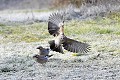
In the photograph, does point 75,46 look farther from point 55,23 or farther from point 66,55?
point 66,55

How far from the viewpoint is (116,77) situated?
11719mm

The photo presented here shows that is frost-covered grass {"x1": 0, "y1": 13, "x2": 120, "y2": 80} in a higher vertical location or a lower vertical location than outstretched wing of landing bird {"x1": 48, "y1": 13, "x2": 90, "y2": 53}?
lower

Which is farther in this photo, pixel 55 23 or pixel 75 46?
pixel 55 23

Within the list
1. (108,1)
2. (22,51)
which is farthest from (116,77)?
(108,1)

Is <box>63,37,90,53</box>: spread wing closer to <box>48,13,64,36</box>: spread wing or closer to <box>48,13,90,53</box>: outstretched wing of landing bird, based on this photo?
<box>48,13,90,53</box>: outstretched wing of landing bird

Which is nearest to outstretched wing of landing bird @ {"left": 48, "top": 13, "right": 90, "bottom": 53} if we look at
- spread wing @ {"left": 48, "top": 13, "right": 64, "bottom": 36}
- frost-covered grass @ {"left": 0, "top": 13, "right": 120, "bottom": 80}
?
spread wing @ {"left": 48, "top": 13, "right": 64, "bottom": 36}

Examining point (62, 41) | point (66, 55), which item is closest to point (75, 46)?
point (62, 41)

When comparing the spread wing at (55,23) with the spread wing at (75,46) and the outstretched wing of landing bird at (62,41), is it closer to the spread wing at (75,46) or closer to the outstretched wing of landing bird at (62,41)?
the outstretched wing of landing bird at (62,41)

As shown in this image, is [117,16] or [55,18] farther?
[117,16]

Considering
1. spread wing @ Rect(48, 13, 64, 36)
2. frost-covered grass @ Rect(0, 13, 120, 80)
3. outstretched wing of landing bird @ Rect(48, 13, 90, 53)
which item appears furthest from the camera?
spread wing @ Rect(48, 13, 64, 36)

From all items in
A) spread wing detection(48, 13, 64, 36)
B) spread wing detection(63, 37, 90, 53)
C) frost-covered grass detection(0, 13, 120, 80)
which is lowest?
frost-covered grass detection(0, 13, 120, 80)

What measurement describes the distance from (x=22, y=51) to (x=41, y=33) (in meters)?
4.77

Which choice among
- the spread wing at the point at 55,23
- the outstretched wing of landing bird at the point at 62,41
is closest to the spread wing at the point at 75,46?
the outstretched wing of landing bird at the point at 62,41

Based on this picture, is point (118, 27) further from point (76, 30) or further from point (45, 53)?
point (45, 53)
